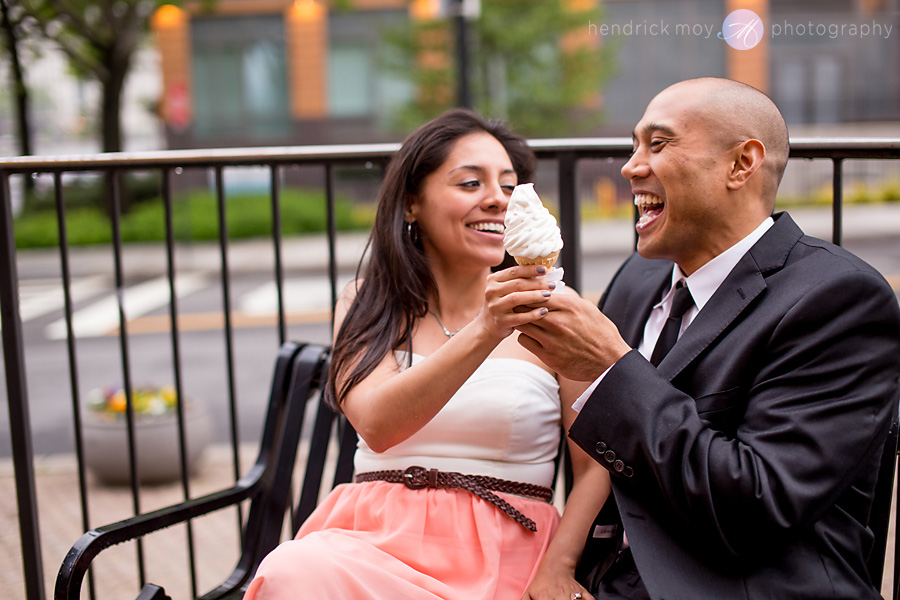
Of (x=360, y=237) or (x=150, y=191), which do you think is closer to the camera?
(x=360, y=237)

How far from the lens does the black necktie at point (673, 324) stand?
7.26 feet

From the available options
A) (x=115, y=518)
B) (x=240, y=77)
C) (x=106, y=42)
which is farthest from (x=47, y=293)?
(x=240, y=77)

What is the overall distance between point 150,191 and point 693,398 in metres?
21.5

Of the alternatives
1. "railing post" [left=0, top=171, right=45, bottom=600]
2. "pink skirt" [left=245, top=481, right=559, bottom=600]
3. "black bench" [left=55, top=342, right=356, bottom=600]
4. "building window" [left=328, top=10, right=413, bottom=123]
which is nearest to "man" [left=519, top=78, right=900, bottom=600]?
"pink skirt" [left=245, top=481, right=559, bottom=600]

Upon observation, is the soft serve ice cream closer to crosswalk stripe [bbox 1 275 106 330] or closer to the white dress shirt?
the white dress shirt

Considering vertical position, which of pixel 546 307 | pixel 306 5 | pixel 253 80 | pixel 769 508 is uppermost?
pixel 306 5

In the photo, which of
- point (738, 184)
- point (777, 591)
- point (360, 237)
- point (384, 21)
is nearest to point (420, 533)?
point (777, 591)

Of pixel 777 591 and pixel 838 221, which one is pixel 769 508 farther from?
pixel 838 221

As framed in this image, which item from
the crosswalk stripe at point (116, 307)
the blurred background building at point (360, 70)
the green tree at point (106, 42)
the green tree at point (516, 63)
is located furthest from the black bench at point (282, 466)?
the blurred background building at point (360, 70)

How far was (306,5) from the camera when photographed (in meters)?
23.6

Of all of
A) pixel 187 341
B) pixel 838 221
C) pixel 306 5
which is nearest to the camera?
pixel 838 221

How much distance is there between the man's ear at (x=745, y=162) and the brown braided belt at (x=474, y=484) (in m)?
1.05

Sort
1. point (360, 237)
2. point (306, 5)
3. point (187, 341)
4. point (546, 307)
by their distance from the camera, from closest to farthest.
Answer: point (546, 307)
point (187, 341)
point (360, 237)
point (306, 5)

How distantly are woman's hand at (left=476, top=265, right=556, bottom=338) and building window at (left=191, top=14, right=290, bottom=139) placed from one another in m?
23.9
